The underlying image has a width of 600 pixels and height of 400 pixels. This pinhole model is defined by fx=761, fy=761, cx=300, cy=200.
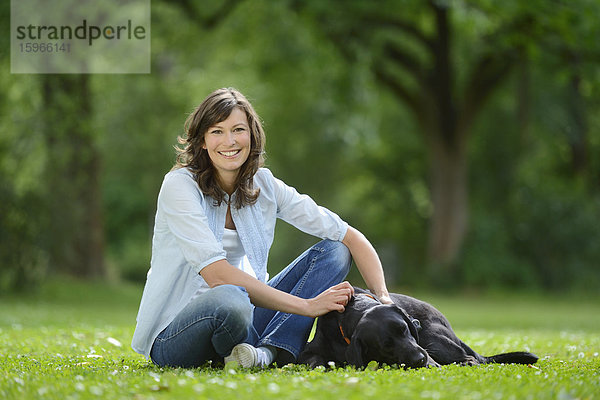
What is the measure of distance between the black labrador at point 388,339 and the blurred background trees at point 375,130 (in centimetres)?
1137

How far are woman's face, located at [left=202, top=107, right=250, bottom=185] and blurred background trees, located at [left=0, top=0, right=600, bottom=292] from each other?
11316 mm

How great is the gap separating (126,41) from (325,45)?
19.1 feet

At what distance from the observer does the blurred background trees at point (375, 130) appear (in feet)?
55.7

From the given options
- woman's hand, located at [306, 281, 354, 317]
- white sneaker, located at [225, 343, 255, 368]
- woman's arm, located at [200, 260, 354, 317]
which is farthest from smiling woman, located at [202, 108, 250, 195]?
white sneaker, located at [225, 343, 255, 368]

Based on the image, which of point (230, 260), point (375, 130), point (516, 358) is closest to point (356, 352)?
point (230, 260)

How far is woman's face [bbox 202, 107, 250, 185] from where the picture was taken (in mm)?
5160

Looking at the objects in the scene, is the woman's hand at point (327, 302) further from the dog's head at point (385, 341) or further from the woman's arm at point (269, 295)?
the dog's head at point (385, 341)

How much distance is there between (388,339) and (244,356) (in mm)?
932

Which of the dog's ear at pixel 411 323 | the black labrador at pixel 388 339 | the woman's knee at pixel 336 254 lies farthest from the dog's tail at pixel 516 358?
the woman's knee at pixel 336 254

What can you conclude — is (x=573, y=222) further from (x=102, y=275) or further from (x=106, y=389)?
(x=106, y=389)

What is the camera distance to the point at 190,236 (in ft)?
15.8

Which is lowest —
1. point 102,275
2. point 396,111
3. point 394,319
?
point 102,275

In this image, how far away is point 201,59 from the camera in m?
24.0

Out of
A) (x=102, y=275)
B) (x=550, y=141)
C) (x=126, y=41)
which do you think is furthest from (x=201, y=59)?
(x=550, y=141)
